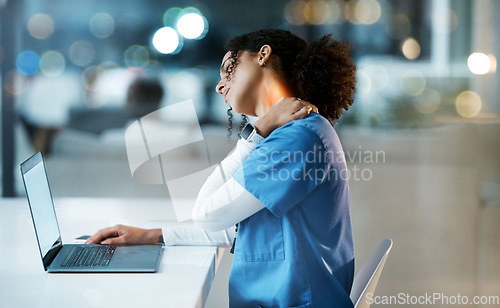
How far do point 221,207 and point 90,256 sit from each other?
362mm

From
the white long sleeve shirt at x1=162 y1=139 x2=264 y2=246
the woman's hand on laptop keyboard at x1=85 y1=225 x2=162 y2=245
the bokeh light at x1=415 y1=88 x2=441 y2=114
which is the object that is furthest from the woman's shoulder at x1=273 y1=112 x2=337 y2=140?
the bokeh light at x1=415 y1=88 x2=441 y2=114

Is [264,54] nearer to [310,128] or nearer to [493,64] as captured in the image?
[310,128]

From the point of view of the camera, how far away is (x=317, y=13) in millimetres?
2832

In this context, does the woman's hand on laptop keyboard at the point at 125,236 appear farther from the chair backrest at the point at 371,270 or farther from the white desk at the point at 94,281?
the chair backrest at the point at 371,270

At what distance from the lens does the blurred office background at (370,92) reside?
2.76 metres

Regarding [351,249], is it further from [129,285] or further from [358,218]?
[358,218]

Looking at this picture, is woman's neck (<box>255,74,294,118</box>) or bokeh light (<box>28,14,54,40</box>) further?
bokeh light (<box>28,14,54,40</box>)

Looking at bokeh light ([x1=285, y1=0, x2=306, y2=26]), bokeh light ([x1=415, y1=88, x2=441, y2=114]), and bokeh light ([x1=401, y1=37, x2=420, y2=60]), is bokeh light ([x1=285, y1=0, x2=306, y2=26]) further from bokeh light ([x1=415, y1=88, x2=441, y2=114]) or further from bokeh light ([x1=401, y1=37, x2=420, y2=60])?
bokeh light ([x1=415, y1=88, x2=441, y2=114])

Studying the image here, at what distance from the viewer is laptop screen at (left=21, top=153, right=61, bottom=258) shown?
1.27 meters

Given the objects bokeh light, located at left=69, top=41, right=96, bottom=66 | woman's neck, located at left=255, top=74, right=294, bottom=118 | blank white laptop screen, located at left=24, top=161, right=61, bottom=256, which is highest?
bokeh light, located at left=69, top=41, right=96, bottom=66

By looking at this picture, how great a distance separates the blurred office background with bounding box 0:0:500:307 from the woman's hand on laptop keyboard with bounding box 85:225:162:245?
1.36 metres

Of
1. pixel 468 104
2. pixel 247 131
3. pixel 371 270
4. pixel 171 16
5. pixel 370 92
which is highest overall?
pixel 171 16

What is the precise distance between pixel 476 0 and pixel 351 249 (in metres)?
1.96

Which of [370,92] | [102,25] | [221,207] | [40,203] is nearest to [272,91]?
[221,207]
